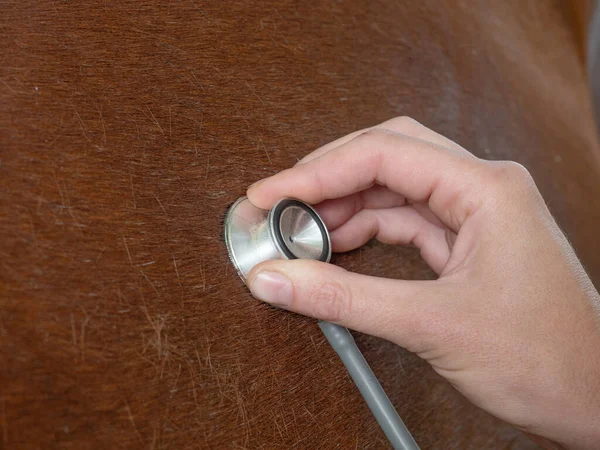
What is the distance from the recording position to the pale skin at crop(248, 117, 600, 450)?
44 centimetres

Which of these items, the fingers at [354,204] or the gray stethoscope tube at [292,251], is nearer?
the gray stethoscope tube at [292,251]

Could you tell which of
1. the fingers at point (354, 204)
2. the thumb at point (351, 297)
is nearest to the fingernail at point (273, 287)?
the thumb at point (351, 297)

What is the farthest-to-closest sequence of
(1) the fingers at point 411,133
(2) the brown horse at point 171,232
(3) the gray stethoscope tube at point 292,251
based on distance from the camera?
(1) the fingers at point 411,133, (3) the gray stethoscope tube at point 292,251, (2) the brown horse at point 171,232

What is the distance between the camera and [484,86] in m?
0.88

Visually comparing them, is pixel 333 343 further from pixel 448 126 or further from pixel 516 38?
pixel 516 38

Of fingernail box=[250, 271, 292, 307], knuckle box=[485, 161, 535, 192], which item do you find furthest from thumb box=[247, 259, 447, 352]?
knuckle box=[485, 161, 535, 192]

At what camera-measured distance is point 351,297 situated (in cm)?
44

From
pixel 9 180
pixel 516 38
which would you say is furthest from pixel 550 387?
pixel 516 38

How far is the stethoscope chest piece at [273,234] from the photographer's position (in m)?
0.47

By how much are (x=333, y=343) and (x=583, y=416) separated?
0.71 feet

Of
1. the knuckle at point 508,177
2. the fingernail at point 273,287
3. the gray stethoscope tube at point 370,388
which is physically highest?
the knuckle at point 508,177

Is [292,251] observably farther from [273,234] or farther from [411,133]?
[411,133]

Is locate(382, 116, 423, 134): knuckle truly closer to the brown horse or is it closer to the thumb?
the brown horse

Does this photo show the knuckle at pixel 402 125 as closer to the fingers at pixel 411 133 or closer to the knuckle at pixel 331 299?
the fingers at pixel 411 133
